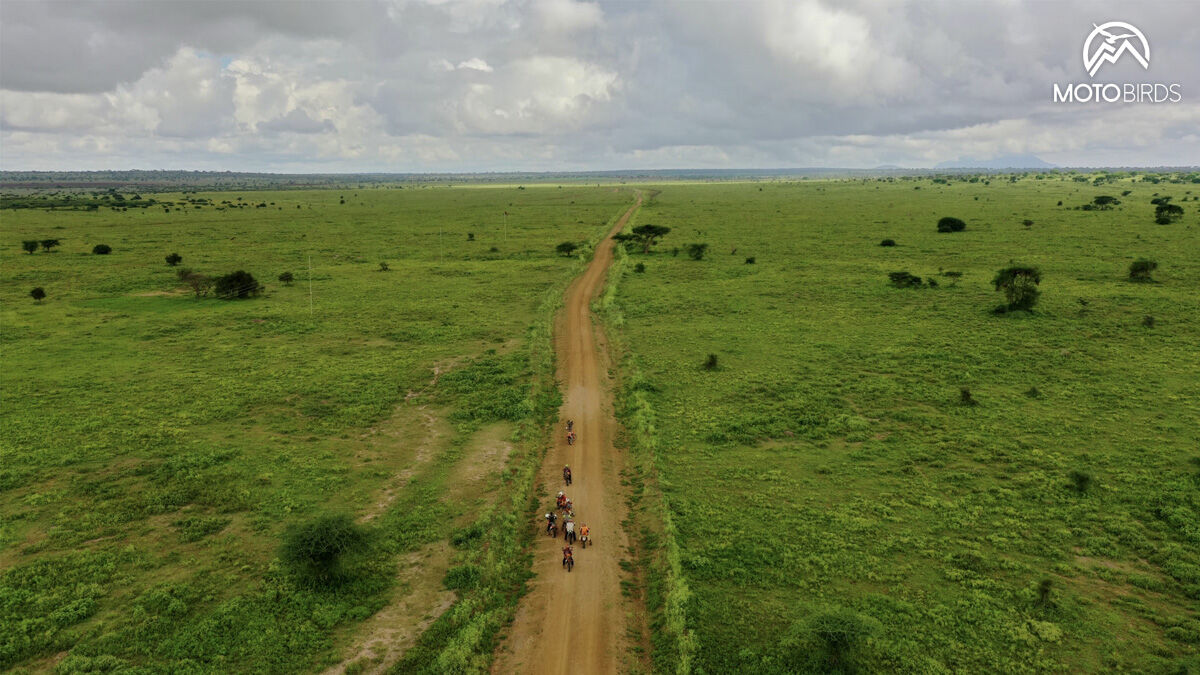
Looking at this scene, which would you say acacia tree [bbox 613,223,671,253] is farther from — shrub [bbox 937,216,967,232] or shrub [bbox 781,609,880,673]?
shrub [bbox 781,609,880,673]

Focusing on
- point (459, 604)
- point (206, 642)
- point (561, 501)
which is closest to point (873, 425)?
point (561, 501)

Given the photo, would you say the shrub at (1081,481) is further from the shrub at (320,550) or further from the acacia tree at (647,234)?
the acacia tree at (647,234)

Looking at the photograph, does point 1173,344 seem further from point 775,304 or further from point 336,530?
point 336,530

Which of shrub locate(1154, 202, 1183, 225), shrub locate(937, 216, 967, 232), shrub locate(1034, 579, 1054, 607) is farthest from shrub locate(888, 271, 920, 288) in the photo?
shrub locate(1154, 202, 1183, 225)

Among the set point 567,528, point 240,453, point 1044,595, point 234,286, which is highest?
point 234,286

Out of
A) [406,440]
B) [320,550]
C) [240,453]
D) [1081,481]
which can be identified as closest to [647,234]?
[406,440]

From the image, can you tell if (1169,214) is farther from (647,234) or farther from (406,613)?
(406,613)

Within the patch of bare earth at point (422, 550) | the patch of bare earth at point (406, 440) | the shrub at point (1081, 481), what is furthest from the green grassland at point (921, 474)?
the patch of bare earth at point (406, 440)
